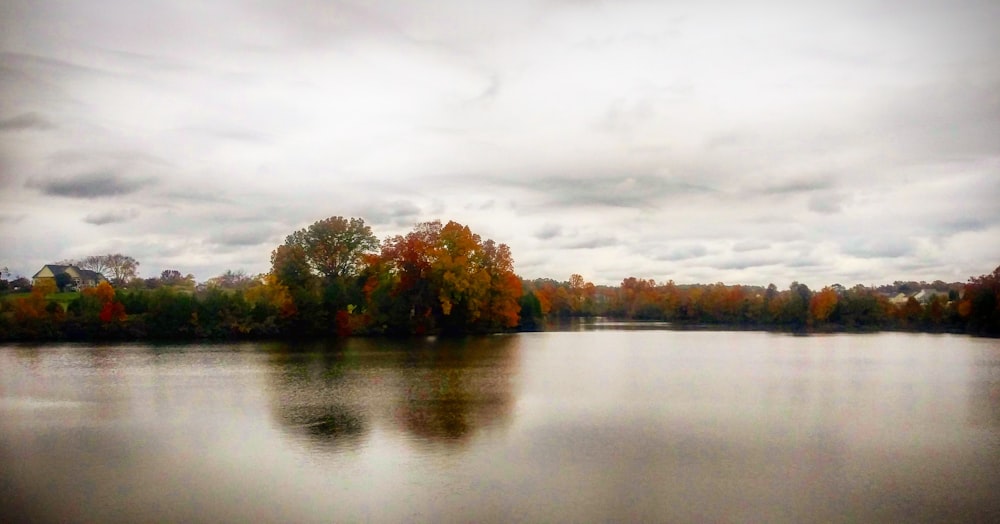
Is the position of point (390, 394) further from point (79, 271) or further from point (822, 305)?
point (822, 305)

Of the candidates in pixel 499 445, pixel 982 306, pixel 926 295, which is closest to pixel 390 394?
pixel 499 445

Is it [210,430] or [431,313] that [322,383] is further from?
[431,313]

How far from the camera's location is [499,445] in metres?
14.6

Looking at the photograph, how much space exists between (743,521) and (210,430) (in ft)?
39.9

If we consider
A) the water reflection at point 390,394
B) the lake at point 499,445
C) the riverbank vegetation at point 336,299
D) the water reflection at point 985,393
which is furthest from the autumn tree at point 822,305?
the water reflection at point 390,394

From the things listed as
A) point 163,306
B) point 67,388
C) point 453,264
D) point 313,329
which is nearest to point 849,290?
point 453,264

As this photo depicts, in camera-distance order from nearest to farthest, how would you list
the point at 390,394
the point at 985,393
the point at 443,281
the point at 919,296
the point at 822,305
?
the point at 390,394, the point at 985,393, the point at 443,281, the point at 919,296, the point at 822,305

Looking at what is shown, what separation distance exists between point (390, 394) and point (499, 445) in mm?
Answer: 8044

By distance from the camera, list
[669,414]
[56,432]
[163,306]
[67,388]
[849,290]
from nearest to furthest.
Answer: [56,432] → [669,414] → [67,388] → [163,306] → [849,290]

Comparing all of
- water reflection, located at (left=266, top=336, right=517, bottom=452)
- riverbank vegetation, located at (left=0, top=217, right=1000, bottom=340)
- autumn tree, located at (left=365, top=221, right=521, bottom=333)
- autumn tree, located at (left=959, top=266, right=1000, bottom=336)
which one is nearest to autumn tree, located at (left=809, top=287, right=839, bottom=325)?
riverbank vegetation, located at (left=0, top=217, right=1000, bottom=340)

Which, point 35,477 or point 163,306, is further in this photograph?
point 163,306

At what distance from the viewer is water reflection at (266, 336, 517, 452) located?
16.1 m

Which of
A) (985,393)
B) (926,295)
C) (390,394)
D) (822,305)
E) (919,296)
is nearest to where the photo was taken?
(390,394)

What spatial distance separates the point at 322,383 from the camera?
81.6 feet
